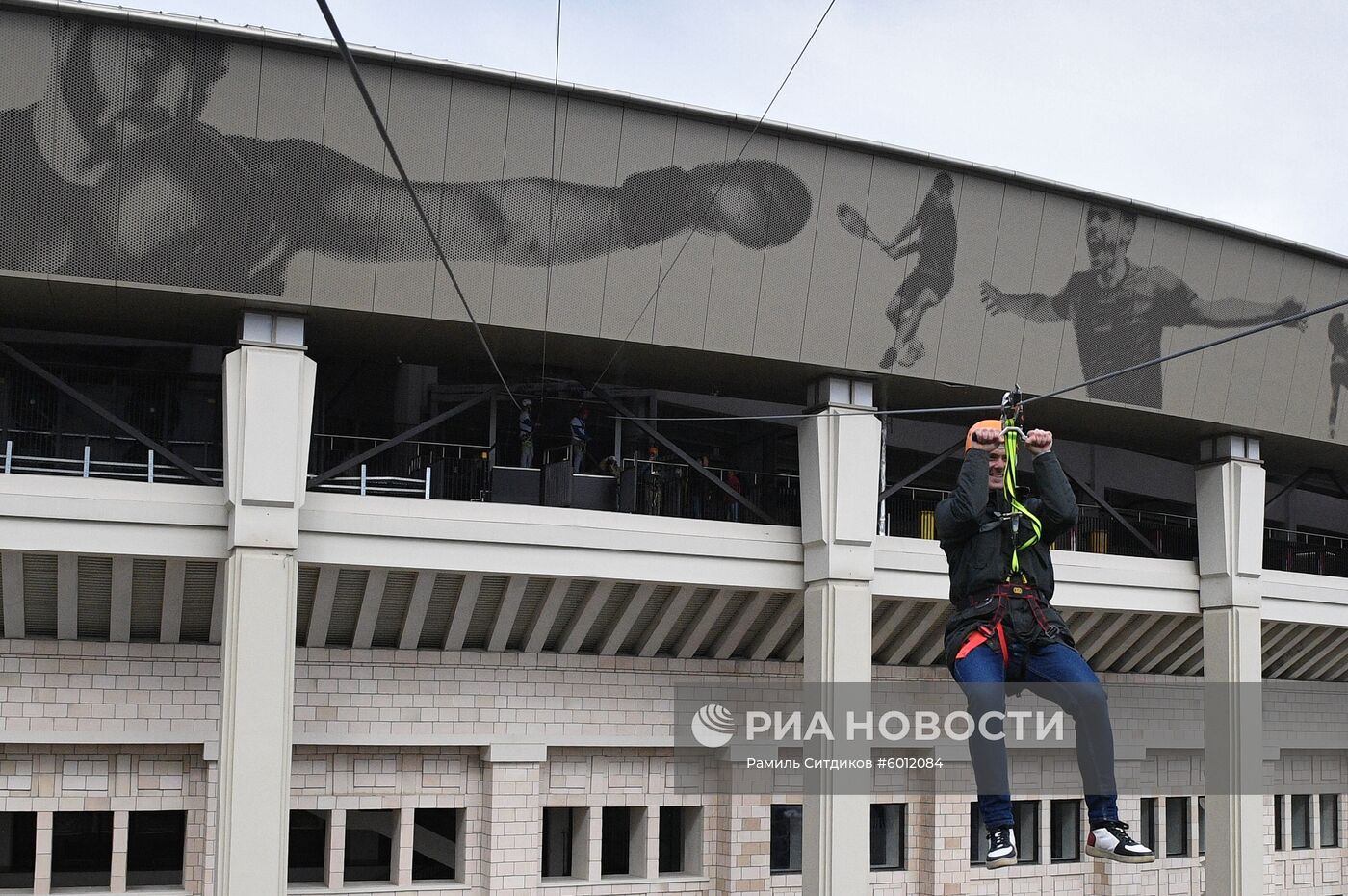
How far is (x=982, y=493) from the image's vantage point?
711cm

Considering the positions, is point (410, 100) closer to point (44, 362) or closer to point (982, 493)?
point (44, 362)

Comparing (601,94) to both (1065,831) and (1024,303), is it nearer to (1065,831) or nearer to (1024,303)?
(1024,303)

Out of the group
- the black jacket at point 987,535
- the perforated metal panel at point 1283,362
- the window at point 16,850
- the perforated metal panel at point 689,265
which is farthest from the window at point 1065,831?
the black jacket at point 987,535

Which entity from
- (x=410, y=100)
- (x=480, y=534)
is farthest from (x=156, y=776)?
(x=410, y=100)

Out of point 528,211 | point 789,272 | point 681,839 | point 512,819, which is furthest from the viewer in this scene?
point 681,839

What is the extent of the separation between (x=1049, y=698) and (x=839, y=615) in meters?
13.9

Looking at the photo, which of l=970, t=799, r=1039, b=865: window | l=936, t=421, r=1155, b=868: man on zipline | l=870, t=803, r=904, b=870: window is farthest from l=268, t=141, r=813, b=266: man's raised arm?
l=970, t=799, r=1039, b=865: window

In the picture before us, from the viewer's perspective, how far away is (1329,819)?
1176 inches

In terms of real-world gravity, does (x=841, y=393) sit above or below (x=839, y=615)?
above

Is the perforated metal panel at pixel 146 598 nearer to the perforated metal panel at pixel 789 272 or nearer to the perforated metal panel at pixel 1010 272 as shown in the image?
the perforated metal panel at pixel 789 272

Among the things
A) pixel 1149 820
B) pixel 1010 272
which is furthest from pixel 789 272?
pixel 1149 820

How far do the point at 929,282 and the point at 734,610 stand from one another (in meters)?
6.04

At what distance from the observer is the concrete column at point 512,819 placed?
2123cm

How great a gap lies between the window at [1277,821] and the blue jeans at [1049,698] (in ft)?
81.3
